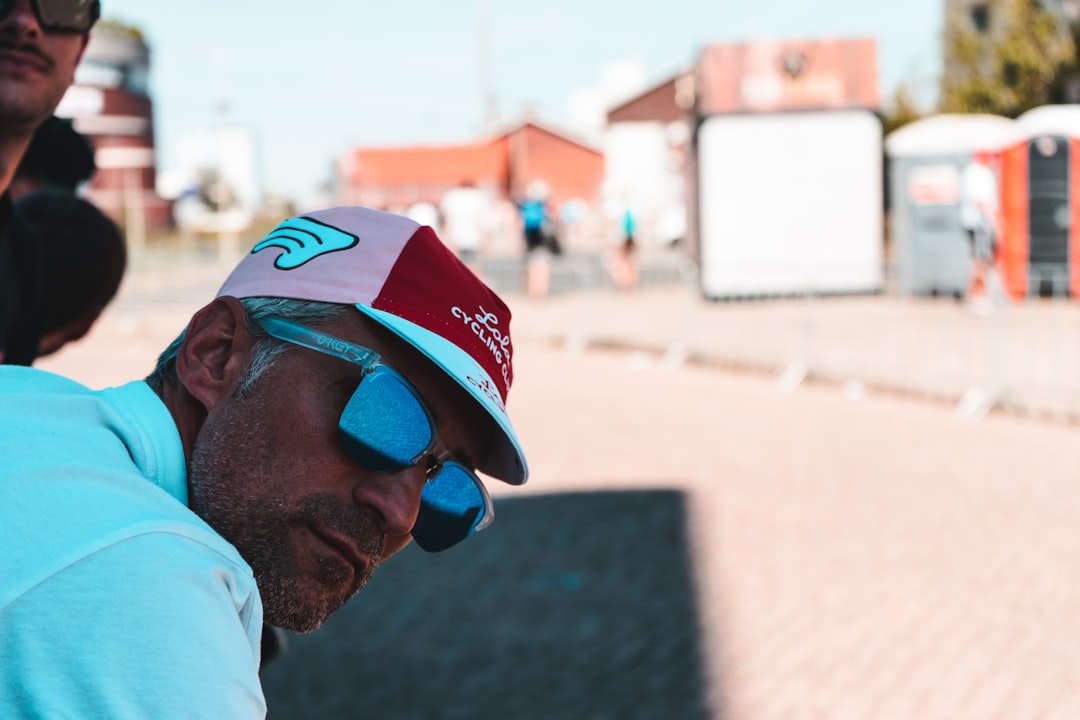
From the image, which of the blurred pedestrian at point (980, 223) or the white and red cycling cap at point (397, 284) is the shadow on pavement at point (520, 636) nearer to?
the white and red cycling cap at point (397, 284)

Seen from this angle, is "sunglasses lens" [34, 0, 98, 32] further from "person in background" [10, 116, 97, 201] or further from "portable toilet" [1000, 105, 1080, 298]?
"portable toilet" [1000, 105, 1080, 298]

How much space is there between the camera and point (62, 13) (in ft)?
7.38

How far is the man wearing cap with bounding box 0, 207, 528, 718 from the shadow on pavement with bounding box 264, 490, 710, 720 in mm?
3165

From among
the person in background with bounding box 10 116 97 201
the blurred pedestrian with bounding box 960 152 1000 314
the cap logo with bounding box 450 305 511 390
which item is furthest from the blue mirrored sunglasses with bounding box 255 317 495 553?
the blurred pedestrian with bounding box 960 152 1000 314

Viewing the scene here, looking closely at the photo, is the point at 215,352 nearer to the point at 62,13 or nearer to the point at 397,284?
the point at 397,284

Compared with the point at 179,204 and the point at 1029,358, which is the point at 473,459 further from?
the point at 179,204

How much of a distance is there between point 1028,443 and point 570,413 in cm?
358

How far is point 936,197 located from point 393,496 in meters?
16.9

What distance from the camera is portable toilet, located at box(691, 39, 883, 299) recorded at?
18625 millimetres

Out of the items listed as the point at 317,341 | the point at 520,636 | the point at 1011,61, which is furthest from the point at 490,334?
the point at 1011,61

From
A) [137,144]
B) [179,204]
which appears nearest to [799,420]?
[137,144]

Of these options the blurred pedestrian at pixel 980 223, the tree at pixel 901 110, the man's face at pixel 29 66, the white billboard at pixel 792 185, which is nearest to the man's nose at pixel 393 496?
the man's face at pixel 29 66

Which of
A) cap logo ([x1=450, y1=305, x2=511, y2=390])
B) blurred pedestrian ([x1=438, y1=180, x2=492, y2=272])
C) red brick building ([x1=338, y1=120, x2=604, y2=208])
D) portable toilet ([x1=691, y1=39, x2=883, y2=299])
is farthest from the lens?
red brick building ([x1=338, y1=120, x2=604, y2=208])

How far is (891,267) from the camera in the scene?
650 inches
